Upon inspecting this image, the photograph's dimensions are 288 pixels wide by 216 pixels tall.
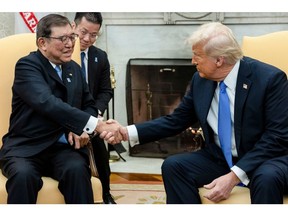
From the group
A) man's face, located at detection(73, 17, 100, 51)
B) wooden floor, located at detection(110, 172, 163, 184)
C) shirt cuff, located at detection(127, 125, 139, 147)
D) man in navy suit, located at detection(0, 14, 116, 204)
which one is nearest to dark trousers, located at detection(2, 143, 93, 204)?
man in navy suit, located at detection(0, 14, 116, 204)

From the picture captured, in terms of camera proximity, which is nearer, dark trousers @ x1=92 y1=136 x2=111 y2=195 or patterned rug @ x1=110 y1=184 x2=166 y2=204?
dark trousers @ x1=92 y1=136 x2=111 y2=195

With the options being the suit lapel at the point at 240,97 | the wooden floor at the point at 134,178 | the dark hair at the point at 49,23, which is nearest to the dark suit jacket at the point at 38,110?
the dark hair at the point at 49,23

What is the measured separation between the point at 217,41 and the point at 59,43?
0.77m

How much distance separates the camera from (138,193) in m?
3.70

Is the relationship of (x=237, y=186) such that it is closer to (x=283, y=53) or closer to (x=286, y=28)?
(x=283, y=53)

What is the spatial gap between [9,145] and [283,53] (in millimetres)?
1445

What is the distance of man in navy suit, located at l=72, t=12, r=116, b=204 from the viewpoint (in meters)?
3.15

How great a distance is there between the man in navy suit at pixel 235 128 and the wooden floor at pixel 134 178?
158 centimetres

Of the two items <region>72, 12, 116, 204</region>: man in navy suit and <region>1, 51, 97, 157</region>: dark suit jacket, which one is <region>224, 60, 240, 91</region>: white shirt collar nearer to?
<region>1, 51, 97, 157</region>: dark suit jacket

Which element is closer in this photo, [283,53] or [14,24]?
[283,53]

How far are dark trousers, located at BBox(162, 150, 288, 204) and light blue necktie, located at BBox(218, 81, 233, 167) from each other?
0.21 feet

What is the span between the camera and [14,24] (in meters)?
4.20

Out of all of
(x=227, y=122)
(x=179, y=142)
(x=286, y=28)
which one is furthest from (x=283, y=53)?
(x=179, y=142)

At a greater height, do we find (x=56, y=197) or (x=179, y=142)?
(x=56, y=197)
